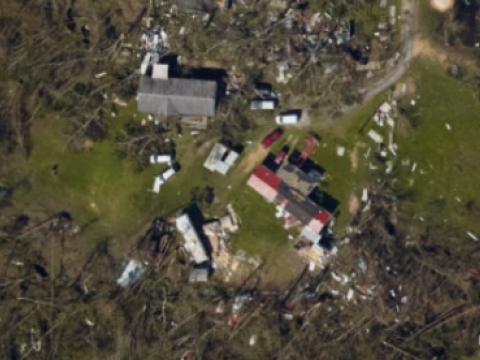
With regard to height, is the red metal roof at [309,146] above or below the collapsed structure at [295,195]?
above

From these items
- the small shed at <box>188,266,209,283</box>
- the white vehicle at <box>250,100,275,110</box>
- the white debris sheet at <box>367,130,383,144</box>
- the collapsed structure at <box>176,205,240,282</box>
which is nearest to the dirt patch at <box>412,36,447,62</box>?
the white debris sheet at <box>367,130,383,144</box>

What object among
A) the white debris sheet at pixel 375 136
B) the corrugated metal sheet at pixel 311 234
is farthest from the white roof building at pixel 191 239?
the white debris sheet at pixel 375 136

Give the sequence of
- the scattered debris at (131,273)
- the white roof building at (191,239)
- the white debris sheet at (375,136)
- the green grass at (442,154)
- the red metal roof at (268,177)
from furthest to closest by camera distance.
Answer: the green grass at (442,154), the white debris sheet at (375,136), the red metal roof at (268,177), the white roof building at (191,239), the scattered debris at (131,273)

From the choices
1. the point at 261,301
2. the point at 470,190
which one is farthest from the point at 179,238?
the point at 470,190

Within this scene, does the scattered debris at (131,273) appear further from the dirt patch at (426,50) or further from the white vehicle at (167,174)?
the dirt patch at (426,50)

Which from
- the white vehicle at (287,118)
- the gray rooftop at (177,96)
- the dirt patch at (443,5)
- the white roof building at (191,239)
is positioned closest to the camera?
the gray rooftop at (177,96)

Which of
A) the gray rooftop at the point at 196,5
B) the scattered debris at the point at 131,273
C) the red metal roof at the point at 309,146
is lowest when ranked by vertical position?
the scattered debris at the point at 131,273
